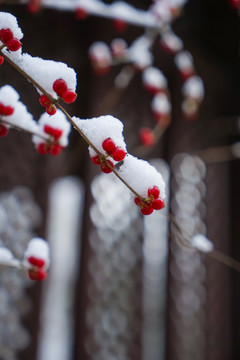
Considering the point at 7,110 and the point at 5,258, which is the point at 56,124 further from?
the point at 5,258

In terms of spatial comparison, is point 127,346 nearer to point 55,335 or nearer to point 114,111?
point 114,111

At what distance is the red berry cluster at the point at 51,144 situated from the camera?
2.32 feet

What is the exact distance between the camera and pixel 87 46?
204cm

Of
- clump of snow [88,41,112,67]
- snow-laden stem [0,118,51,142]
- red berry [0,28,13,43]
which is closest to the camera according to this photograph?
red berry [0,28,13,43]

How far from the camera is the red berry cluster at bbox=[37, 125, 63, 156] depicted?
2.32 ft

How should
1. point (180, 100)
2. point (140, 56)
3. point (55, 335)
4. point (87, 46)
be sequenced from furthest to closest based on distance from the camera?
point (55, 335)
point (180, 100)
point (87, 46)
point (140, 56)

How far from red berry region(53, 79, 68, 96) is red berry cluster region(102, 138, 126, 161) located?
0.28 feet

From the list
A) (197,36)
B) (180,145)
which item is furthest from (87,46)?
(180,145)

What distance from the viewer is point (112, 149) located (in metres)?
0.52

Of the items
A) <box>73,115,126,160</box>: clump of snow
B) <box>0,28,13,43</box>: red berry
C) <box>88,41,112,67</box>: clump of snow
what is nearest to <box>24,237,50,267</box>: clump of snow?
<box>73,115,126,160</box>: clump of snow

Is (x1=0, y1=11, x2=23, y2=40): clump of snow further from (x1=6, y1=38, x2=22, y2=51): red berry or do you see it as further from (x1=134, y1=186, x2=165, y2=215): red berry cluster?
(x1=134, y1=186, x2=165, y2=215): red berry cluster

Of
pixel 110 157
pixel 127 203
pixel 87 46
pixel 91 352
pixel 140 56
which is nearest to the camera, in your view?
pixel 110 157

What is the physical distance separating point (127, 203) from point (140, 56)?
3.25 ft

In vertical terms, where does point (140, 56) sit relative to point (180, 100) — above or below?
below
